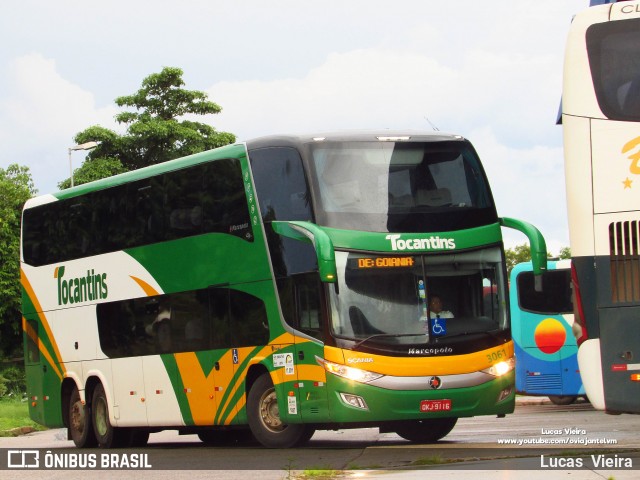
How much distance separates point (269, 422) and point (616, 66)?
7.56 metres

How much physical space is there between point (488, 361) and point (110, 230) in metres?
7.48

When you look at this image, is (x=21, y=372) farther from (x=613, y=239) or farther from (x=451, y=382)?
(x=613, y=239)

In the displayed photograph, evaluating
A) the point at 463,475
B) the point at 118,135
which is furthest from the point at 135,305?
the point at 118,135

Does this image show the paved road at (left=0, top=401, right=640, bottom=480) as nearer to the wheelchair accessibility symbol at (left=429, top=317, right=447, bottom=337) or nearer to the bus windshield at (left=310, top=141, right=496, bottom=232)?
the wheelchair accessibility symbol at (left=429, top=317, right=447, bottom=337)

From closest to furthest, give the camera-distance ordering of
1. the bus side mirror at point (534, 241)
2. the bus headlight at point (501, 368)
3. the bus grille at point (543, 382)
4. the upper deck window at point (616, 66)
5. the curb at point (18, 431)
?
the upper deck window at point (616, 66) < the bus headlight at point (501, 368) < the bus side mirror at point (534, 241) < the bus grille at point (543, 382) < the curb at point (18, 431)

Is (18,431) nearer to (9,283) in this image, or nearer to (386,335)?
(386,335)

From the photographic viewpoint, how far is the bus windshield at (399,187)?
17.7 meters

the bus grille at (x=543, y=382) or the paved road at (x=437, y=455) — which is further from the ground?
the paved road at (x=437, y=455)

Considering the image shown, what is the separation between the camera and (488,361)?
17.6m

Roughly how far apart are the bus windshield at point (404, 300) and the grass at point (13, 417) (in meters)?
16.0

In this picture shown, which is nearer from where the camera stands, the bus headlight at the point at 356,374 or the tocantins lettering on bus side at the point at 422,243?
the bus headlight at the point at 356,374

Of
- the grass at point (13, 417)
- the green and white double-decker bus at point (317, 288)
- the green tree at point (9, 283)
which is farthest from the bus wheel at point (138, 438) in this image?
the green tree at point (9, 283)

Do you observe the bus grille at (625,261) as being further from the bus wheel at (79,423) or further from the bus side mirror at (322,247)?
the bus wheel at (79,423)

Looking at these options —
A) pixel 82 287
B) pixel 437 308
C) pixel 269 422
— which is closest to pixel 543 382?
pixel 82 287
